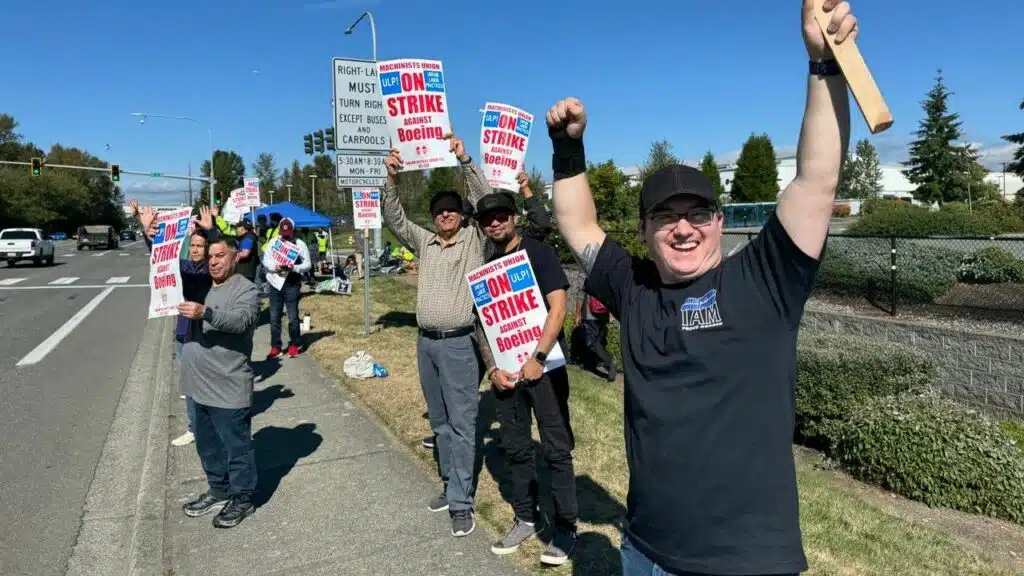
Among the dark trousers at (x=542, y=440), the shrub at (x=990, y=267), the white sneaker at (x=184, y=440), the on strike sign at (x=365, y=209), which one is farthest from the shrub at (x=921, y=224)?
the white sneaker at (x=184, y=440)

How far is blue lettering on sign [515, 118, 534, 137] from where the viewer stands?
6137 millimetres

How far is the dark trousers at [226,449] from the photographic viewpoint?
4.59 meters

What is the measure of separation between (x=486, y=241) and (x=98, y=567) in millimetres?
2945

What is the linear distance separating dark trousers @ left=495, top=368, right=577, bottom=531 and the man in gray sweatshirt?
168 centimetres

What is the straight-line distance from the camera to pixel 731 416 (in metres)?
1.94

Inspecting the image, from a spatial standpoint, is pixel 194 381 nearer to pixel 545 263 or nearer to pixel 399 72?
pixel 545 263

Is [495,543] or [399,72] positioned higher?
[399,72]

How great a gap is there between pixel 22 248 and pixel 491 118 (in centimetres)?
3312

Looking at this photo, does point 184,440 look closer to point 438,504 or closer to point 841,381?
point 438,504

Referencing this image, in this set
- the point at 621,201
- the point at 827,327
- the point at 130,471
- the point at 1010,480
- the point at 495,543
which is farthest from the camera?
the point at 621,201

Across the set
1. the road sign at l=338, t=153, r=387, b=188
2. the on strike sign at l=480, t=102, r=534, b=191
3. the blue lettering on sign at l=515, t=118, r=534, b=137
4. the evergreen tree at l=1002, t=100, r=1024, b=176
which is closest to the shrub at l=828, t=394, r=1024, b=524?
the on strike sign at l=480, t=102, r=534, b=191

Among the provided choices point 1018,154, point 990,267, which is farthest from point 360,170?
point 1018,154

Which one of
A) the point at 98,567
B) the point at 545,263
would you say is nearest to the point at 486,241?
the point at 545,263

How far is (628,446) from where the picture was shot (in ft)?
7.34
